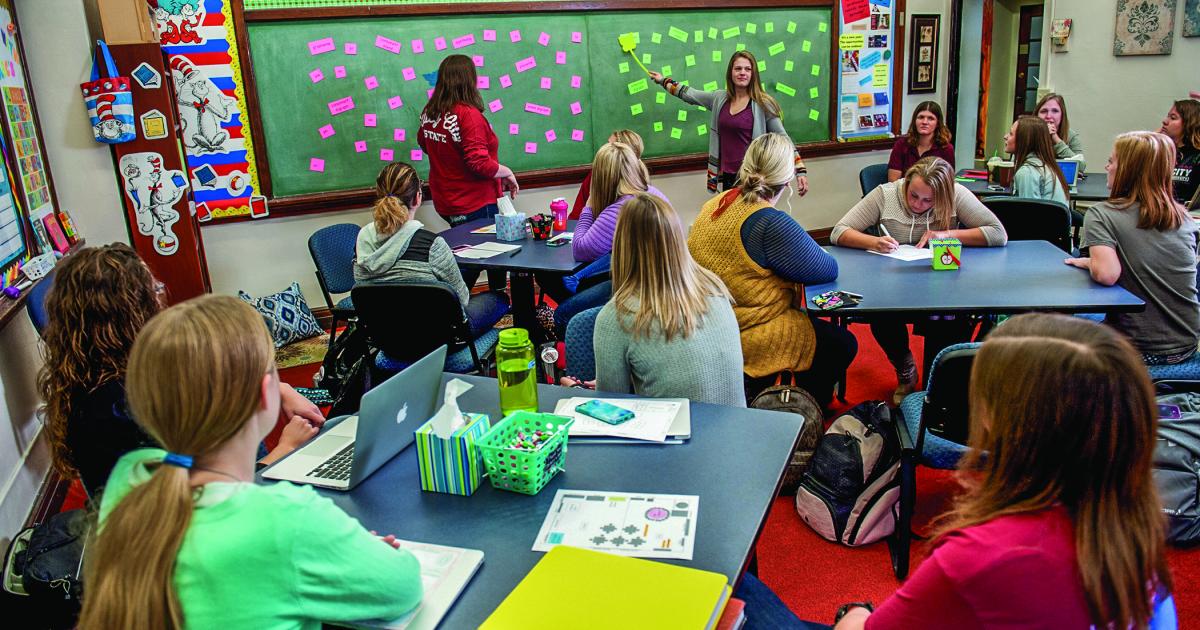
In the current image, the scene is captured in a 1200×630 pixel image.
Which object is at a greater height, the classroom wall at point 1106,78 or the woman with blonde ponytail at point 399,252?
the classroom wall at point 1106,78

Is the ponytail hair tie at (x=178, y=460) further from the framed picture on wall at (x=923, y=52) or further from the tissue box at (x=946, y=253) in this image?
the framed picture on wall at (x=923, y=52)

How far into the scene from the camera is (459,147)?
4.77 meters

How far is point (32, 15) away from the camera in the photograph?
12.2 feet

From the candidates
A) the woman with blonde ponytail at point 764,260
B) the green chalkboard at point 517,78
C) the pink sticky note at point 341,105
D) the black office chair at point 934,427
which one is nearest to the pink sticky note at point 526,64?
the green chalkboard at point 517,78

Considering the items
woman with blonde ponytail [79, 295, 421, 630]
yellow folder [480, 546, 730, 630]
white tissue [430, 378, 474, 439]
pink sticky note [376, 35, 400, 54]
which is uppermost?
pink sticky note [376, 35, 400, 54]

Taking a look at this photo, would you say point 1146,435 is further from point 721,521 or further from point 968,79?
point 968,79

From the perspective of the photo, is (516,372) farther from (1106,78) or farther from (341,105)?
(1106,78)

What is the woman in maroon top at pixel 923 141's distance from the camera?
5445 mm

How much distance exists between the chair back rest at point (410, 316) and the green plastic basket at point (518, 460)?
1.39 metres

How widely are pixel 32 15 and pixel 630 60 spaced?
3.60 meters

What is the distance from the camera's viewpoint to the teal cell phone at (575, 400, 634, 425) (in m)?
1.96

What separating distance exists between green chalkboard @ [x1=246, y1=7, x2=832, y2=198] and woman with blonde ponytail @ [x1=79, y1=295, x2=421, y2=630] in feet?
13.7

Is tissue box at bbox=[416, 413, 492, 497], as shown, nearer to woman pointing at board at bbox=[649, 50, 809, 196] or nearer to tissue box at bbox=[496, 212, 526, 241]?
tissue box at bbox=[496, 212, 526, 241]

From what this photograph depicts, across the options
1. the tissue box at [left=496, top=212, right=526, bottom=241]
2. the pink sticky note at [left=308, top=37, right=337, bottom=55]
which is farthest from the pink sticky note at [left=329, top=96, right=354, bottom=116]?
the tissue box at [left=496, top=212, right=526, bottom=241]
